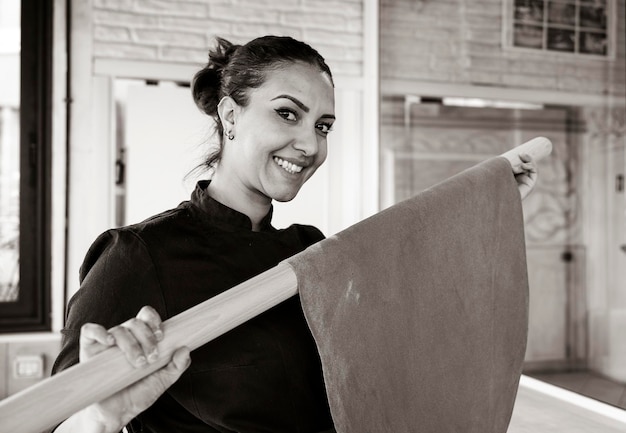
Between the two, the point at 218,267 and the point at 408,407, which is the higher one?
the point at 218,267

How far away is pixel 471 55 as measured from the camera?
2.10 m

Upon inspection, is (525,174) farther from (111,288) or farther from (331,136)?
(331,136)

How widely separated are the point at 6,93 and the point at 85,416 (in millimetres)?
1927

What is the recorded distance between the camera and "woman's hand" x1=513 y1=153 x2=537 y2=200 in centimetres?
93

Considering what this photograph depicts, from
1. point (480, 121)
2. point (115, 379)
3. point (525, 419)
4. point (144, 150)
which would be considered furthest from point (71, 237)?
point (115, 379)

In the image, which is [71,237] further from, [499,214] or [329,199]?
[499,214]

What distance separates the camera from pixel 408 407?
79 centimetres

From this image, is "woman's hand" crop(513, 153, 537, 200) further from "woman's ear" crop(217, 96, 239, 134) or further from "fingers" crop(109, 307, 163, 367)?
"fingers" crop(109, 307, 163, 367)

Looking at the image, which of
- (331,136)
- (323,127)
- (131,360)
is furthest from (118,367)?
(331,136)

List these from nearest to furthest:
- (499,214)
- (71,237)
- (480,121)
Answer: (499,214) < (480,121) < (71,237)

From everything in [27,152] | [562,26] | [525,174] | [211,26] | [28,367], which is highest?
[211,26]

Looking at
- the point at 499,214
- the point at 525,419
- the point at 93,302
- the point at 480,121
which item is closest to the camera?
the point at 93,302

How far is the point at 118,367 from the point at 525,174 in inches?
26.0

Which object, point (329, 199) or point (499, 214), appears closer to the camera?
point (499, 214)
